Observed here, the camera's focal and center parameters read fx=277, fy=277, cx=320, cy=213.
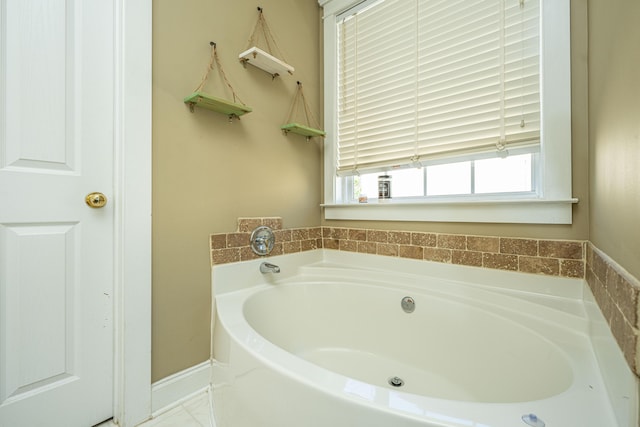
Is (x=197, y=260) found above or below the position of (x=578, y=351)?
above

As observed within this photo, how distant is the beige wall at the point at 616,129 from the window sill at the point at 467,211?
0.14 metres

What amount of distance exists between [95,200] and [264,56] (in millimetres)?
1013

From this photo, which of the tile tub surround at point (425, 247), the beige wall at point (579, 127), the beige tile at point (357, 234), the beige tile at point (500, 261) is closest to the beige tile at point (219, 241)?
the tile tub surround at point (425, 247)

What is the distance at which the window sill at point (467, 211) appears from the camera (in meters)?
1.16

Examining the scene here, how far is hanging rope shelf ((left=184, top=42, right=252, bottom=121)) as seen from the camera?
1203 millimetres

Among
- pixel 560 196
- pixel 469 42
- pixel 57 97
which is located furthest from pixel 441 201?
pixel 57 97

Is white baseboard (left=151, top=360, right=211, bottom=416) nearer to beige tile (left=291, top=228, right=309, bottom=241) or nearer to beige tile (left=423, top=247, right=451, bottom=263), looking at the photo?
beige tile (left=291, top=228, right=309, bottom=241)

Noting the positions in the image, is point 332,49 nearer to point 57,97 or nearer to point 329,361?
point 57,97

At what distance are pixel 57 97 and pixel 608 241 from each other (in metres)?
1.81

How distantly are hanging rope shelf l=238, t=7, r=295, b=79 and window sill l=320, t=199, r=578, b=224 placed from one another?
2.88 ft

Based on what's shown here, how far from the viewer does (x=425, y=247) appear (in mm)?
1487

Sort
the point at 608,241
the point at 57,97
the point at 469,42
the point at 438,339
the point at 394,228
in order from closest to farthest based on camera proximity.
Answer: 1. the point at 608,241
2. the point at 57,97
3. the point at 438,339
4. the point at 469,42
5. the point at 394,228

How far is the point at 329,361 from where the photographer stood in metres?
1.42

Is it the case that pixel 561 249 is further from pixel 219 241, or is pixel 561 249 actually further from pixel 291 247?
pixel 219 241
